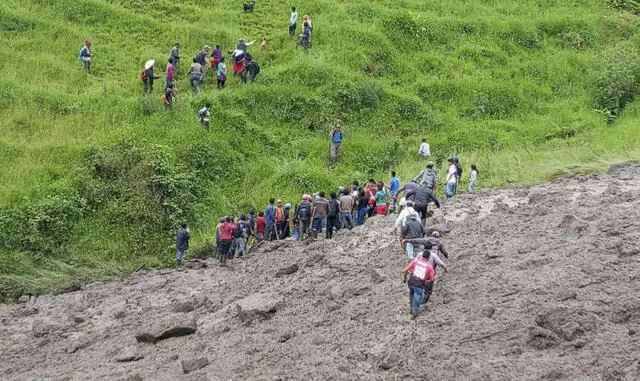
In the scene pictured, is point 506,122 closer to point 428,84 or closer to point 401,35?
point 428,84

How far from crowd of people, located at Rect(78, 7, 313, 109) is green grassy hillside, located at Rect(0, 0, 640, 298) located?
41 cm

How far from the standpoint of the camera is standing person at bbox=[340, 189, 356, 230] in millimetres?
17453

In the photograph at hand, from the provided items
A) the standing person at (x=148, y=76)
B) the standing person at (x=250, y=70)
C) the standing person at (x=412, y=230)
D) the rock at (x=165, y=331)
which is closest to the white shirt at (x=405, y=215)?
the standing person at (x=412, y=230)

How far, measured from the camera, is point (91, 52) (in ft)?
84.2

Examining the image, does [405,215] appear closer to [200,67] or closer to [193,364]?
[193,364]

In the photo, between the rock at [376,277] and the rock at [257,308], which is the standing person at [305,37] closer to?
the rock at [376,277]

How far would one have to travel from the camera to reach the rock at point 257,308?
1296 cm

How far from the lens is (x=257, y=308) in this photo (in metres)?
13.0

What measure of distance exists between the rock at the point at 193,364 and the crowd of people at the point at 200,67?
12.5 m

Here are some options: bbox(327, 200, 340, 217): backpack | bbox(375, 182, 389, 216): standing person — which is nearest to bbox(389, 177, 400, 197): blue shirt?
bbox(375, 182, 389, 216): standing person

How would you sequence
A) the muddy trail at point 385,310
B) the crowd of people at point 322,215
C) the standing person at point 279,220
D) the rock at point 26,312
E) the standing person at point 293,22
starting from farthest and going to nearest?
the standing person at point 293,22
the standing person at point 279,220
the crowd of people at point 322,215
the rock at point 26,312
the muddy trail at point 385,310

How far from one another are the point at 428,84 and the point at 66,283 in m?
14.4

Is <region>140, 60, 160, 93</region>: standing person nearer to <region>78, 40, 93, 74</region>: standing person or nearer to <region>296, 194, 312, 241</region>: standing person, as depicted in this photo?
<region>78, 40, 93, 74</region>: standing person

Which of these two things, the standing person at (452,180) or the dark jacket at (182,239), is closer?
the dark jacket at (182,239)
